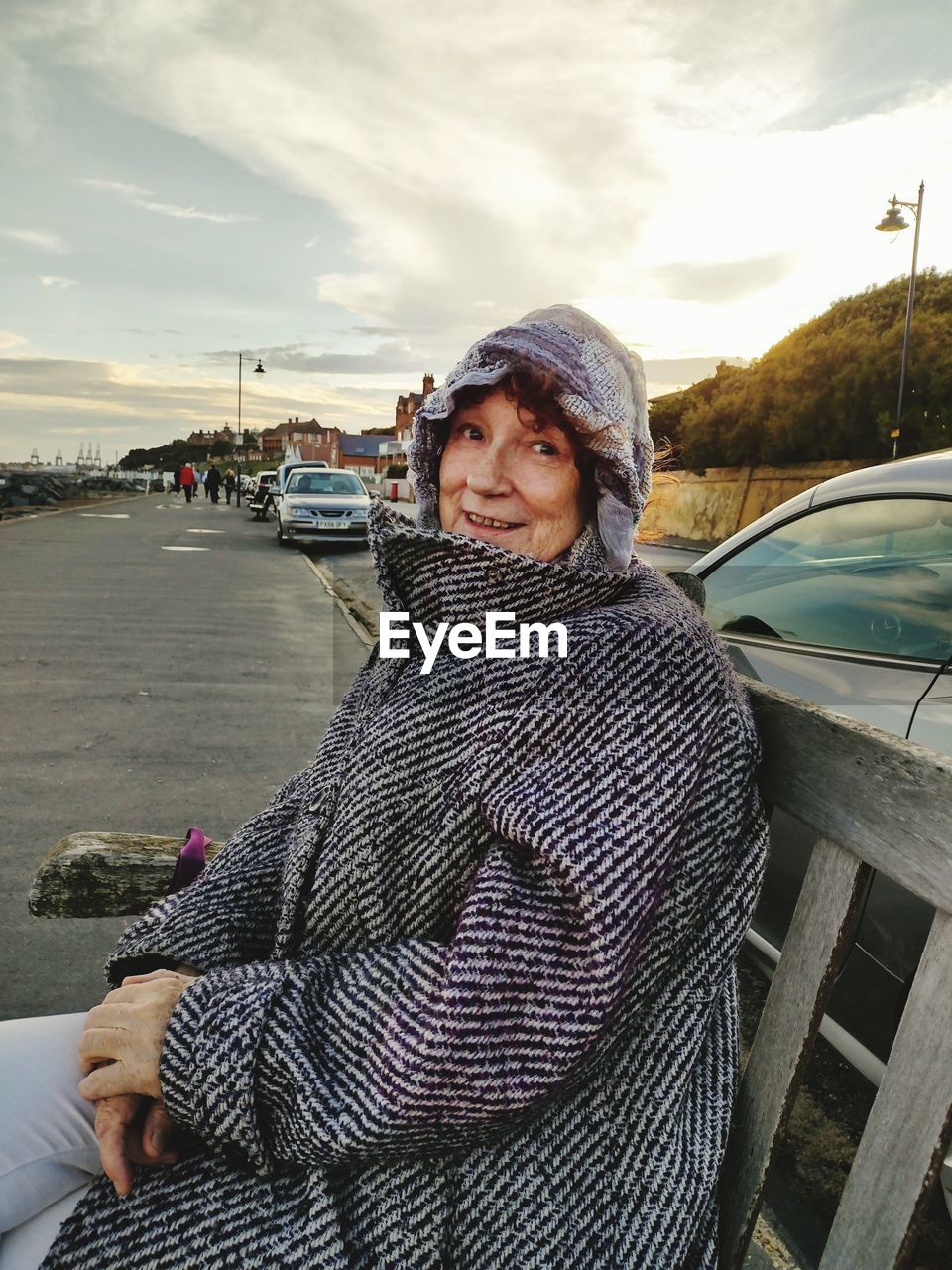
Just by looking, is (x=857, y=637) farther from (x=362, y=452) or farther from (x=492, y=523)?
(x=362, y=452)

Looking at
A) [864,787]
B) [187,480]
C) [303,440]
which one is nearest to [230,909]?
[864,787]

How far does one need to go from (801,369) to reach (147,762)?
3262cm

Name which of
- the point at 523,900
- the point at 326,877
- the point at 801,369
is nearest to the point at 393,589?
the point at 326,877

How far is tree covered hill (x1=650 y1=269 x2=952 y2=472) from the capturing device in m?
28.9

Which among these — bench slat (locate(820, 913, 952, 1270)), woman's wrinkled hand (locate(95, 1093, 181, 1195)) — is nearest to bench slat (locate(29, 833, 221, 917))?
woman's wrinkled hand (locate(95, 1093, 181, 1195))

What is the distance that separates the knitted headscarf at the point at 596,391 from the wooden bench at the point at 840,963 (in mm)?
382

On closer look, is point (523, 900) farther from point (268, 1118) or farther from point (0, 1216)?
point (0, 1216)

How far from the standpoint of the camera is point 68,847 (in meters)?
2.09

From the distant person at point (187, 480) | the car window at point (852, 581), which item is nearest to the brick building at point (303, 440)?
the distant person at point (187, 480)

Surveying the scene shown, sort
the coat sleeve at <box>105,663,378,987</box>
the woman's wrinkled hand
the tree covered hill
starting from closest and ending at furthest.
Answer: the woman's wrinkled hand
the coat sleeve at <box>105,663,378,987</box>
the tree covered hill

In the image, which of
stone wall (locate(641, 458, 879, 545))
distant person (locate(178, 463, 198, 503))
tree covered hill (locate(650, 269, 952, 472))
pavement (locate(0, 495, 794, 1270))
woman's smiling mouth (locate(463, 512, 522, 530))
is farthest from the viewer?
distant person (locate(178, 463, 198, 503))

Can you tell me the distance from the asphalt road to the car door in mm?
2060

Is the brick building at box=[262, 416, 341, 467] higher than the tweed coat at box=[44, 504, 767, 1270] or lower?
lower

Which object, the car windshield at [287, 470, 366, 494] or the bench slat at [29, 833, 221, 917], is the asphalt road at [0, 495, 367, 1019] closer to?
the bench slat at [29, 833, 221, 917]
